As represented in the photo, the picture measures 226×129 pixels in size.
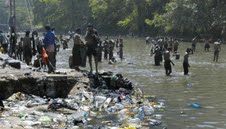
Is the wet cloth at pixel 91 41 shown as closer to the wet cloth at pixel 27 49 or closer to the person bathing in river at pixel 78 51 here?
the person bathing in river at pixel 78 51

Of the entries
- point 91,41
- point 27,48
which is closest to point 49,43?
point 91,41

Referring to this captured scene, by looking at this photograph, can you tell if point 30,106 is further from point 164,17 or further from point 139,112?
point 164,17

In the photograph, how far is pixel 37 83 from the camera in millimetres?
14031

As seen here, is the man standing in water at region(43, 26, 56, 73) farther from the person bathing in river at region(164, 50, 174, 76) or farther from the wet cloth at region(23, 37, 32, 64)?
the person bathing in river at region(164, 50, 174, 76)

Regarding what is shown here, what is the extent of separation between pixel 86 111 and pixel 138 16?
67.5m

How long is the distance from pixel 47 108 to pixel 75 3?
9733 centimetres

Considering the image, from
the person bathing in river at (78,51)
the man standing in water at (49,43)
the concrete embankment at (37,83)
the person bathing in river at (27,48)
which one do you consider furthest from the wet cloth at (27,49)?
the concrete embankment at (37,83)

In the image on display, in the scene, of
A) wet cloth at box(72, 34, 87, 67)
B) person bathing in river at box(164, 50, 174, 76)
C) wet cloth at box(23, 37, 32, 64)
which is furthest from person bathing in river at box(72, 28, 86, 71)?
person bathing in river at box(164, 50, 174, 76)

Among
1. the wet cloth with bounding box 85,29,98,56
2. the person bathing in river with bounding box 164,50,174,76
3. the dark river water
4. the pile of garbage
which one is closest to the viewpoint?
the pile of garbage

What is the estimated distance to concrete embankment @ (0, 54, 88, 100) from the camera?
44.1ft

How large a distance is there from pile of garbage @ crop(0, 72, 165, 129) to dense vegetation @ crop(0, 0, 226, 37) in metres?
41.3

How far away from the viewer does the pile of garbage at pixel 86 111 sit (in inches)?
416

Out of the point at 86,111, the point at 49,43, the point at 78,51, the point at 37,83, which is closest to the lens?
the point at 86,111

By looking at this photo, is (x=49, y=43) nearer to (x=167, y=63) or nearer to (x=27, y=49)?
(x=27, y=49)
